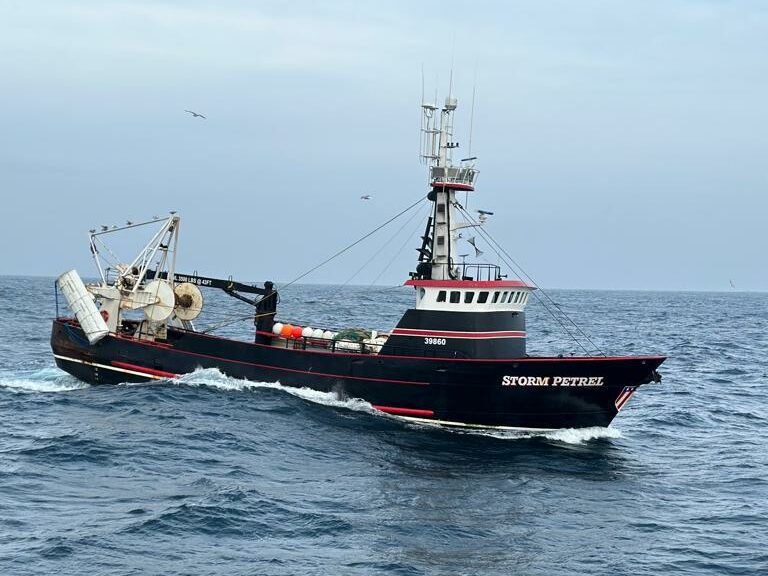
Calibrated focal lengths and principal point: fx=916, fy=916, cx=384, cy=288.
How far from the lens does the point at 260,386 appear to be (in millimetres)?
34156

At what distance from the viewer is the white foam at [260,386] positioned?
32375 mm

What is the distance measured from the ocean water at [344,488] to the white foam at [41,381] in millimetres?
313

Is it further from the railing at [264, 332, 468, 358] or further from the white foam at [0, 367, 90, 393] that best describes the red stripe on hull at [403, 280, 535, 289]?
the white foam at [0, 367, 90, 393]

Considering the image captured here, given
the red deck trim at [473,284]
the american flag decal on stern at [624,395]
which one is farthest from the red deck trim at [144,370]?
the american flag decal on stern at [624,395]

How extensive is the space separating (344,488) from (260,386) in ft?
39.2

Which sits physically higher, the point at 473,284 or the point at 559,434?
the point at 473,284

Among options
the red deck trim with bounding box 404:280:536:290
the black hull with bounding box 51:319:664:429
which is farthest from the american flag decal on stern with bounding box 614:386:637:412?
the red deck trim with bounding box 404:280:536:290

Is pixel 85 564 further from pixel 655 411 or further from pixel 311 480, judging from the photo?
pixel 655 411

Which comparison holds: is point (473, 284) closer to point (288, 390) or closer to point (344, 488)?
point (288, 390)

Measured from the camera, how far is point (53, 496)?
67.6ft

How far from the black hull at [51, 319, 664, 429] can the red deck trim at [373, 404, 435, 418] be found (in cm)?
2

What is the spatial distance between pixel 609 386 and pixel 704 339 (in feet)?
159

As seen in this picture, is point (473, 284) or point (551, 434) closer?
point (551, 434)

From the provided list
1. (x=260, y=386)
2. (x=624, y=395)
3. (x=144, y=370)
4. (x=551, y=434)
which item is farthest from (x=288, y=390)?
(x=624, y=395)
